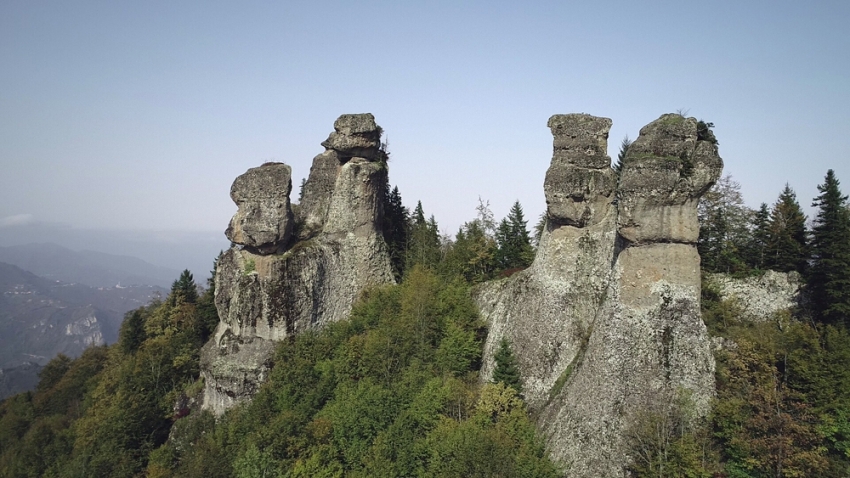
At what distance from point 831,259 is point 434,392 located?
19177 mm

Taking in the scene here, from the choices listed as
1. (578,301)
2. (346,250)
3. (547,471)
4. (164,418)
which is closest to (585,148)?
(578,301)

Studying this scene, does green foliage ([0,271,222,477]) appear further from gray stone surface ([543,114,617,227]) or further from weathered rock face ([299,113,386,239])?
gray stone surface ([543,114,617,227])

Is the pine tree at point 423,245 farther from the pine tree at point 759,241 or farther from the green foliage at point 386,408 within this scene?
the pine tree at point 759,241

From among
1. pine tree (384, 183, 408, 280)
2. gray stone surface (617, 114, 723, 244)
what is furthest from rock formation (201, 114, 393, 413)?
gray stone surface (617, 114, 723, 244)

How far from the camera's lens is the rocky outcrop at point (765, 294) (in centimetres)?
2492

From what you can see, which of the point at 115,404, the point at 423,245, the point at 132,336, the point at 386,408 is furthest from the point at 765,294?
the point at 132,336

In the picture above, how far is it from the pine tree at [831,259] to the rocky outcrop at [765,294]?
0.76 m

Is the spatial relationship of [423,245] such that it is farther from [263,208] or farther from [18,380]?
[18,380]

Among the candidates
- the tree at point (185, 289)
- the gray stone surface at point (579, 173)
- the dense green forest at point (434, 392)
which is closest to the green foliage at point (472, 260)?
the dense green forest at point (434, 392)

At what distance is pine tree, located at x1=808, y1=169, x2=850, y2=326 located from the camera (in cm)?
2267

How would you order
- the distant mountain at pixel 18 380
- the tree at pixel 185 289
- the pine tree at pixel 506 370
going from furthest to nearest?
1. the distant mountain at pixel 18 380
2. the tree at pixel 185 289
3. the pine tree at pixel 506 370

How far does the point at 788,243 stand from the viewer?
85.9 feet

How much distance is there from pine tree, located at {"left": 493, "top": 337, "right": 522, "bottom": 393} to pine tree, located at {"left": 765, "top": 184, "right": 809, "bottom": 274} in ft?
46.3

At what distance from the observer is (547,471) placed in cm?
2062
